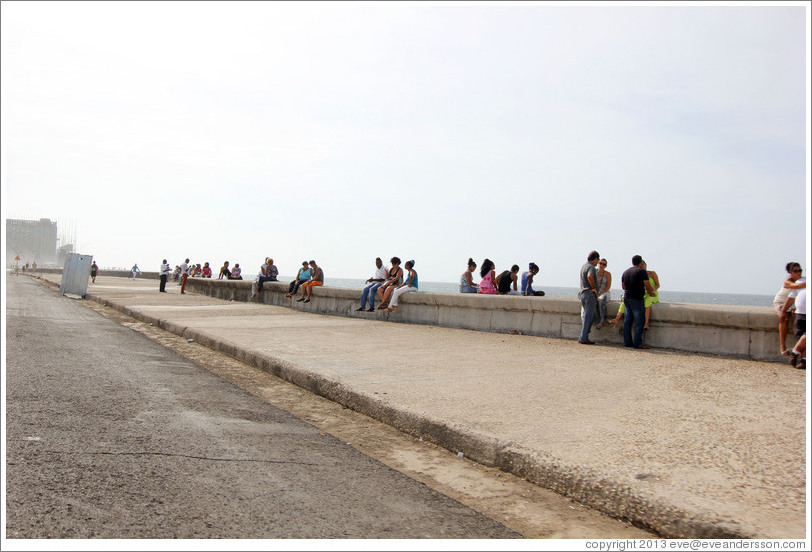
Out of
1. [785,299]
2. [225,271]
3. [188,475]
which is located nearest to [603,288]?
[785,299]

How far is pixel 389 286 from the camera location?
15.2 meters

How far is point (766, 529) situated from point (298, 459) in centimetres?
292

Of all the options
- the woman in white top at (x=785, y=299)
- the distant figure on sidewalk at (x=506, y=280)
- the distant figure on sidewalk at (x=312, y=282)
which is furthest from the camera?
the distant figure on sidewalk at (x=312, y=282)

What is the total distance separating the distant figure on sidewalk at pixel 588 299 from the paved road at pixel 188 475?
5.83m

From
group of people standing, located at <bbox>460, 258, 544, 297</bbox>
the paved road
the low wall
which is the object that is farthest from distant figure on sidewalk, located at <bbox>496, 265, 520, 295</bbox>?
the paved road

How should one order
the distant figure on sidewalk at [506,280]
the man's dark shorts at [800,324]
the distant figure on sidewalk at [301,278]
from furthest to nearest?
the distant figure on sidewalk at [301,278], the distant figure on sidewalk at [506,280], the man's dark shorts at [800,324]

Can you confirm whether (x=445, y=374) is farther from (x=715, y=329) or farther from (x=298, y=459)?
(x=715, y=329)

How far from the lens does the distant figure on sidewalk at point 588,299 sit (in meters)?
10.4

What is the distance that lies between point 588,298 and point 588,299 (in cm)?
2

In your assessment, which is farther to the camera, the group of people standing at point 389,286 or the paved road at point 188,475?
the group of people standing at point 389,286

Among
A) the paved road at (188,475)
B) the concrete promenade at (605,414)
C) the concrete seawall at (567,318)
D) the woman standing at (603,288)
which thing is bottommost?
the paved road at (188,475)

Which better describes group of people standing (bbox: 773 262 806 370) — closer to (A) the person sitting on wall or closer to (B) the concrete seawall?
(B) the concrete seawall

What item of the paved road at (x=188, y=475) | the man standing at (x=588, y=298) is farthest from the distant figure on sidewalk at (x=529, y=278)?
the paved road at (x=188, y=475)

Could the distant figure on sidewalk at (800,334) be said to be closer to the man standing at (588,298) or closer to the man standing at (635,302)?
the man standing at (635,302)
